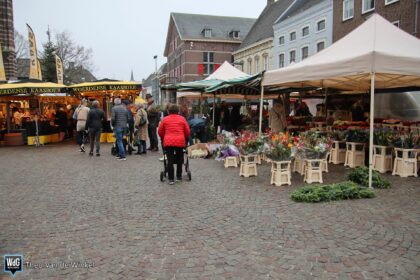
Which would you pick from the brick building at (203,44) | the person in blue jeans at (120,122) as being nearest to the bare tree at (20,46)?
the brick building at (203,44)

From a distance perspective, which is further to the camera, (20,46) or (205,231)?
(20,46)

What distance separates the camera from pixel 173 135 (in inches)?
287

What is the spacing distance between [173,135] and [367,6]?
18.1m

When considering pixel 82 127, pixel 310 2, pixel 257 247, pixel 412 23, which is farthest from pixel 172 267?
pixel 310 2

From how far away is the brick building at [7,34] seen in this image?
75.4 feet

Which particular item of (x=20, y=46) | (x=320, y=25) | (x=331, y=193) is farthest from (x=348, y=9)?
(x=20, y=46)

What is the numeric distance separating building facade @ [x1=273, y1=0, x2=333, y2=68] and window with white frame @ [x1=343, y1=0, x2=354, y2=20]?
1.49m

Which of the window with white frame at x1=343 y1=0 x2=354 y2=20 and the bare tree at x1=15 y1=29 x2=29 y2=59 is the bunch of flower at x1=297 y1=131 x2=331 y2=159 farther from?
the bare tree at x1=15 y1=29 x2=29 y2=59

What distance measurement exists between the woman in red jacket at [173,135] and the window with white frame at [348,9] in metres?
18.6

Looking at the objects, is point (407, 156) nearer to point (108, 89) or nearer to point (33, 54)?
point (108, 89)

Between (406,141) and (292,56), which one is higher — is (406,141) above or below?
below

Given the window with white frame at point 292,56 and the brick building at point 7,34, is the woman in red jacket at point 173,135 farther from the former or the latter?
the window with white frame at point 292,56

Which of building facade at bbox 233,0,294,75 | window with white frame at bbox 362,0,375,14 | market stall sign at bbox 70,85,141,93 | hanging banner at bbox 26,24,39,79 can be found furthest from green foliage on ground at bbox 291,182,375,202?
building facade at bbox 233,0,294,75

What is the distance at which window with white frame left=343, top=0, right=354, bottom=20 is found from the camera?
72.3 feet
